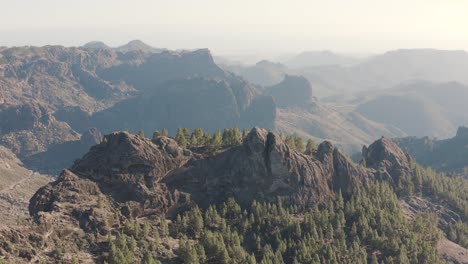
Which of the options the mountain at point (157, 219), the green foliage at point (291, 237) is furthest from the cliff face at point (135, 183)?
the green foliage at point (291, 237)

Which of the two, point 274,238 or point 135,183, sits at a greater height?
point 135,183

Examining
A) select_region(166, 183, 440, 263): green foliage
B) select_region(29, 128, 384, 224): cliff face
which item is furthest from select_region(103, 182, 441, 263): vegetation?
select_region(29, 128, 384, 224): cliff face

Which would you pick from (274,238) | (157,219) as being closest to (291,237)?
(274,238)

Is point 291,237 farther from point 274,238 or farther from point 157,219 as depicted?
point 157,219

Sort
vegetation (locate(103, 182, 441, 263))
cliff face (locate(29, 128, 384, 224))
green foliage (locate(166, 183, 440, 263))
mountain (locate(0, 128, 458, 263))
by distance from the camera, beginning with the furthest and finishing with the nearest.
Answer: cliff face (locate(29, 128, 384, 224)) → green foliage (locate(166, 183, 440, 263)) → vegetation (locate(103, 182, 441, 263)) → mountain (locate(0, 128, 458, 263))

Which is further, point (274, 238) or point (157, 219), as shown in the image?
point (274, 238)

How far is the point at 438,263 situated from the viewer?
7308 inches

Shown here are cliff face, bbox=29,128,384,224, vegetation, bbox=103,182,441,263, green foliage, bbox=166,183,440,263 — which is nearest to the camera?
vegetation, bbox=103,182,441,263

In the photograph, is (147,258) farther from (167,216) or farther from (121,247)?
(167,216)

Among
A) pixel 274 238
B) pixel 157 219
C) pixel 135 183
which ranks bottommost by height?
pixel 274 238

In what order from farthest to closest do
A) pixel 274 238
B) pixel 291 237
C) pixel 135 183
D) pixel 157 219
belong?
1. pixel 135 183
2. pixel 291 237
3. pixel 274 238
4. pixel 157 219

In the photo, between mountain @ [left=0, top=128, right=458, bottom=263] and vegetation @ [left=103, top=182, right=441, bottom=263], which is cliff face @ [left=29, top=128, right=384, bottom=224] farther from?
vegetation @ [left=103, top=182, right=441, bottom=263]

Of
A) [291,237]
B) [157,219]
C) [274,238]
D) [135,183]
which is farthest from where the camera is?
[135,183]

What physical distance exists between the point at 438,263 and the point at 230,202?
90.0m
